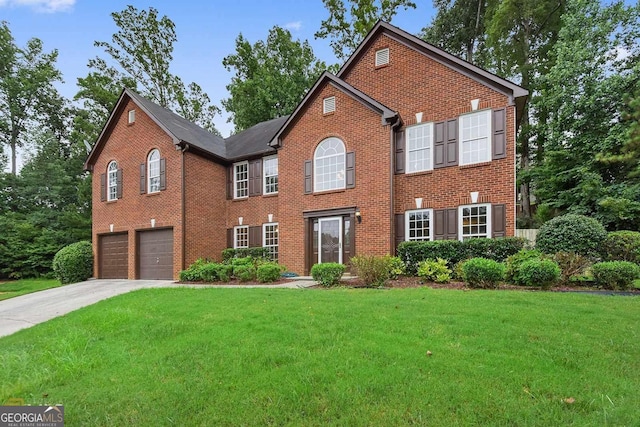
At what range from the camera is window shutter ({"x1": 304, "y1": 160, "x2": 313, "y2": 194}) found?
42.3ft

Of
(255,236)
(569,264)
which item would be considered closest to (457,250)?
(569,264)

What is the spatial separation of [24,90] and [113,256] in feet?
68.9

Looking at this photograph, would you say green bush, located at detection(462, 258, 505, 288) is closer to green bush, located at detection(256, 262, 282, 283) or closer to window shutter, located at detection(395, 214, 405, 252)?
window shutter, located at detection(395, 214, 405, 252)

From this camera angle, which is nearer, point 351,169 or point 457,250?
point 457,250

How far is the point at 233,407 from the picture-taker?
112 inches

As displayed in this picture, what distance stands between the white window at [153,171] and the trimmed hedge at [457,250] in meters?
11.1

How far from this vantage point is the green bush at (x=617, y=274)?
728 centimetres

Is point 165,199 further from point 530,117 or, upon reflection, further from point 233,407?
point 530,117

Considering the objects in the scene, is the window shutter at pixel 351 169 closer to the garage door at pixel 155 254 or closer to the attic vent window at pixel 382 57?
the attic vent window at pixel 382 57

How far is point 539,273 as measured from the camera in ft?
24.5

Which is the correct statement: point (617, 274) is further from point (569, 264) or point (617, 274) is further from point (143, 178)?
point (143, 178)

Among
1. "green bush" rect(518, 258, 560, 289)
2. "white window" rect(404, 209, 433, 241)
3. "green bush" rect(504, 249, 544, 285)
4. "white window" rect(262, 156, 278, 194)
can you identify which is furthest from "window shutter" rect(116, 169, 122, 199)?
"green bush" rect(518, 258, 560, 289)

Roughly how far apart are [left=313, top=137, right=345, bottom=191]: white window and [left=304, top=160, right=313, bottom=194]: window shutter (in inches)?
7.9

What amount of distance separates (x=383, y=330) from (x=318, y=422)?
2084 millimetres
